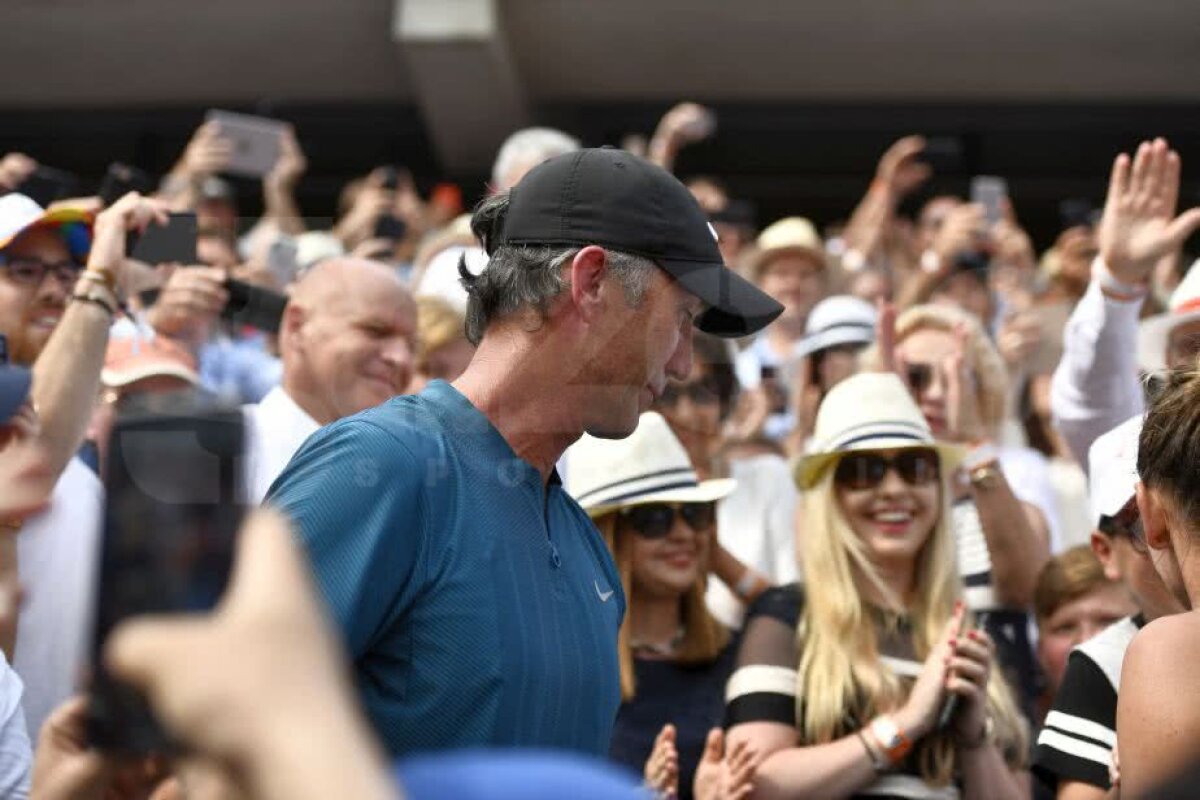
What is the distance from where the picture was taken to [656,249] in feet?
7.81

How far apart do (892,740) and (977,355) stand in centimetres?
171

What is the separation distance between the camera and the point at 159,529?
1.01 m

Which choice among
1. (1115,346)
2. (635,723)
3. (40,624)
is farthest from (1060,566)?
(40,624)

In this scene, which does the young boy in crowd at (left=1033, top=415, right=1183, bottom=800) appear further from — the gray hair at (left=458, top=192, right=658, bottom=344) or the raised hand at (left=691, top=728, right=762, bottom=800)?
the gray hair at (left=458, top=192, right=658, bottom=344)

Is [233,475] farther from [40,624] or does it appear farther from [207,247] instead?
[207,247]

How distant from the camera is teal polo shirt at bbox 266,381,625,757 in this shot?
2092mm

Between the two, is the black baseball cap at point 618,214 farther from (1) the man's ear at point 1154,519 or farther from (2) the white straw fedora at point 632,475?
(2) the white straw fedora at point 632,475

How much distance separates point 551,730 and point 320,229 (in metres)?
5.77

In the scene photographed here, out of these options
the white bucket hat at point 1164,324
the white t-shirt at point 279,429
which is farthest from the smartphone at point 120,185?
the white bucket hat at point 1164,324

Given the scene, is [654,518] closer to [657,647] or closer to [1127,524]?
[657,647]

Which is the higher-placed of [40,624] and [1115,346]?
[1115,346]

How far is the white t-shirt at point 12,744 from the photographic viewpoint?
2.81 meters

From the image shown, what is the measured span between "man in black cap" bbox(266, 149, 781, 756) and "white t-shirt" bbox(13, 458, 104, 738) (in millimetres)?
339

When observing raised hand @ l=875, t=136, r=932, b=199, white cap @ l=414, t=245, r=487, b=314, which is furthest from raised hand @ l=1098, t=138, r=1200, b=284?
raised hand @ l=875, t=136, r=932, b=199
